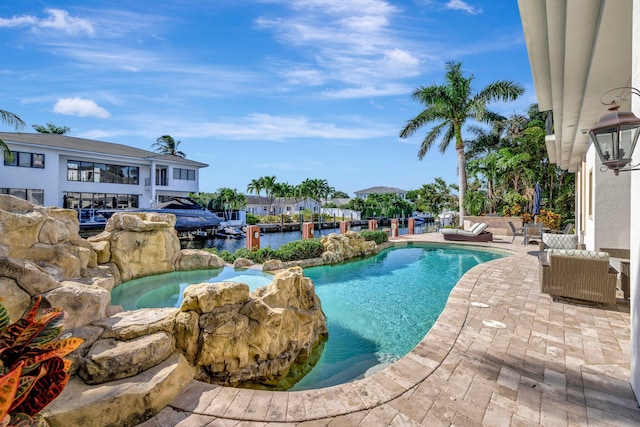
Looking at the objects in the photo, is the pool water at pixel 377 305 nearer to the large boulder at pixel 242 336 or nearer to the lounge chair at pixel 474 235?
the large boulder at pixel 242 336

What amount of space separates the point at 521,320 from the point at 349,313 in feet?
11.9

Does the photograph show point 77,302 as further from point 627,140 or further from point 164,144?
point 164,144

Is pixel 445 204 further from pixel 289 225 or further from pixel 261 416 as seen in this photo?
pixel 261 416

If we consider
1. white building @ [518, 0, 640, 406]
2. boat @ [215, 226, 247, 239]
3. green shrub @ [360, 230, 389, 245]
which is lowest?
boat @ [215, 226, 247, 239]

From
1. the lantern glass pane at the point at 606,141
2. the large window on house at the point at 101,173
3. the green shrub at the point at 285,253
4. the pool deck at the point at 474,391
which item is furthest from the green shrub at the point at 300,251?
the large window on house at the point at 101,173

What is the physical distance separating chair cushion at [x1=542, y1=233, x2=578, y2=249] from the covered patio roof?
4356 mm

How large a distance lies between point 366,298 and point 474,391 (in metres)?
5.38

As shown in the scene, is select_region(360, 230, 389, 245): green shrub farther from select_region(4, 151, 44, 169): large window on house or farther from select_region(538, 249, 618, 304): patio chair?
select_region(4, 151, 44, 169): large window on house

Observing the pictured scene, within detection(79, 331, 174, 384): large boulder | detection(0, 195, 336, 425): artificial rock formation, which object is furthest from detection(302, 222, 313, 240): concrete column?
detection(79, 331, 174, 384): large boulder

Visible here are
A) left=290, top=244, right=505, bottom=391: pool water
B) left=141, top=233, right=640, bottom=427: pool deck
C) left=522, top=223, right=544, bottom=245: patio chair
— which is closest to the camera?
left=141, top=233, right=640, bottom=427: pool deck

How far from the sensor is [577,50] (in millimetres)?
3951

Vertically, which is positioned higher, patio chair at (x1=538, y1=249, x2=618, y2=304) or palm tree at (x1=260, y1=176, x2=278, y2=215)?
palm tree at (x1=260, y1=176, x2=278, y2=215)

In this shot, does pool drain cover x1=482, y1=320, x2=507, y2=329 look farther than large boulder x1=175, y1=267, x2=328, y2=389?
Yes

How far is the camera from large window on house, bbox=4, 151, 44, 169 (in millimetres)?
20688
